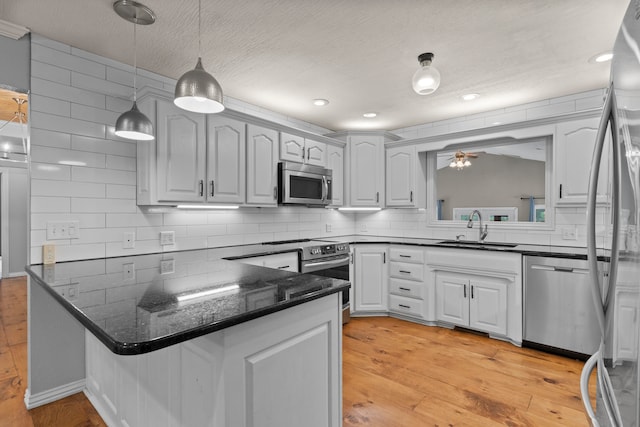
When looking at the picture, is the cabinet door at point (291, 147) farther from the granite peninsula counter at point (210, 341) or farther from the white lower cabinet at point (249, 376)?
the white lower cabinet at point (249, 376)

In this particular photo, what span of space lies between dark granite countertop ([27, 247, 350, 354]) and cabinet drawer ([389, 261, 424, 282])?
89.0 inches

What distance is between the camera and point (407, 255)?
145 inches

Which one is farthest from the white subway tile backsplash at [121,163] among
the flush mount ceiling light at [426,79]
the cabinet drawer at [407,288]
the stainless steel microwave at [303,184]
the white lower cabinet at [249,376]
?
the cabinet drawer at [407,288]

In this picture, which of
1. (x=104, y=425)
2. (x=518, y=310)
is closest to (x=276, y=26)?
(x=104, y=425)

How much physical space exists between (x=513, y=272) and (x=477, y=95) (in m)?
1.72

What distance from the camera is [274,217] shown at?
12.2 ft

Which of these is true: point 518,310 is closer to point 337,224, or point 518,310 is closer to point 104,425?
point 337,224

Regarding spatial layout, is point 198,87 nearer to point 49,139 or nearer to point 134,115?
point 134,115

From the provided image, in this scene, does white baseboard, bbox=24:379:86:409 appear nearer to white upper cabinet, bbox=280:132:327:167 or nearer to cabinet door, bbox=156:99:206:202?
cabinet door, bbox=156:99:206:202

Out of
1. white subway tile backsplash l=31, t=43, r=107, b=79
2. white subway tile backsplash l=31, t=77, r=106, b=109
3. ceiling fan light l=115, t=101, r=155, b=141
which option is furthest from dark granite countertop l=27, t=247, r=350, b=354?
white subway tile backsplash l=31, t=43, r=107, b=79

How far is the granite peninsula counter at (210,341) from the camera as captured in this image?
974mm

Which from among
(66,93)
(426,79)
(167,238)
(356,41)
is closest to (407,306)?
(426,79)

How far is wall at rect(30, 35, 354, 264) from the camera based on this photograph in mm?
2166

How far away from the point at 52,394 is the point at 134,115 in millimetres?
1934
